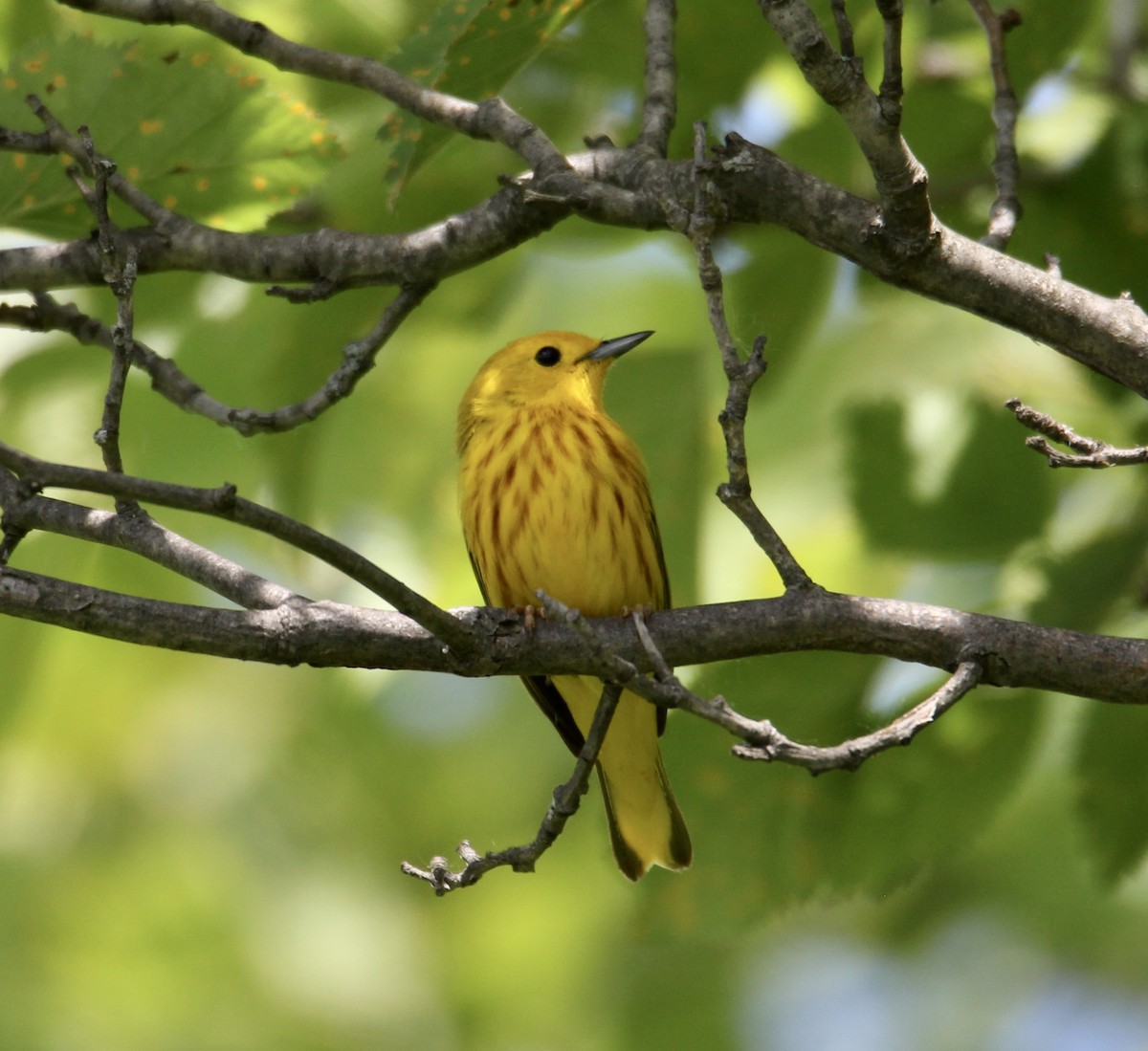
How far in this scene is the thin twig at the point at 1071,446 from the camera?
255cm

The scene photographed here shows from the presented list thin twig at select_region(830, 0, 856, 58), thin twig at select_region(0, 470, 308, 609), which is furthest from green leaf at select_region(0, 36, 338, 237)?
thin twig at select_region(830, 0, 856, 58)

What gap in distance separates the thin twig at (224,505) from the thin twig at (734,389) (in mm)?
564

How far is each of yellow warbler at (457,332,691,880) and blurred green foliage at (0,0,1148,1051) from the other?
206mm

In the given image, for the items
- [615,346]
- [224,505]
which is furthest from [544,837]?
[615,346]

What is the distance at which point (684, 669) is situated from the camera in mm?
4711

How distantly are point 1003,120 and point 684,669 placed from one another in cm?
200

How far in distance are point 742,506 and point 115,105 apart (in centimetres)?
172

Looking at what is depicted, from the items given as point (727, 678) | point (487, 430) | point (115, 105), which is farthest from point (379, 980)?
point (115, 105)

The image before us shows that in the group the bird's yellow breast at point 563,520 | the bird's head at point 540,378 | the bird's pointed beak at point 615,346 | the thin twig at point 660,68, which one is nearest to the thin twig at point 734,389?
the thin twig at point 660,68

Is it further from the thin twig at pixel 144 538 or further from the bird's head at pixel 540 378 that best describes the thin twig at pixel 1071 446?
the bird's head at pixel 540 378

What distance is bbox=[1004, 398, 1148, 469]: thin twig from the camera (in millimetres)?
2555

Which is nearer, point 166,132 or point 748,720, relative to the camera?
point 748,720

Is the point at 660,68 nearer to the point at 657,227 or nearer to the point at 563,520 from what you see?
the point at 657,227

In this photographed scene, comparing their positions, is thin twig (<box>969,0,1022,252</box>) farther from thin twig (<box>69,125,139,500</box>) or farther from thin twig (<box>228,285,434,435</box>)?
thin twig (<box>69,125,139,500</box>)
